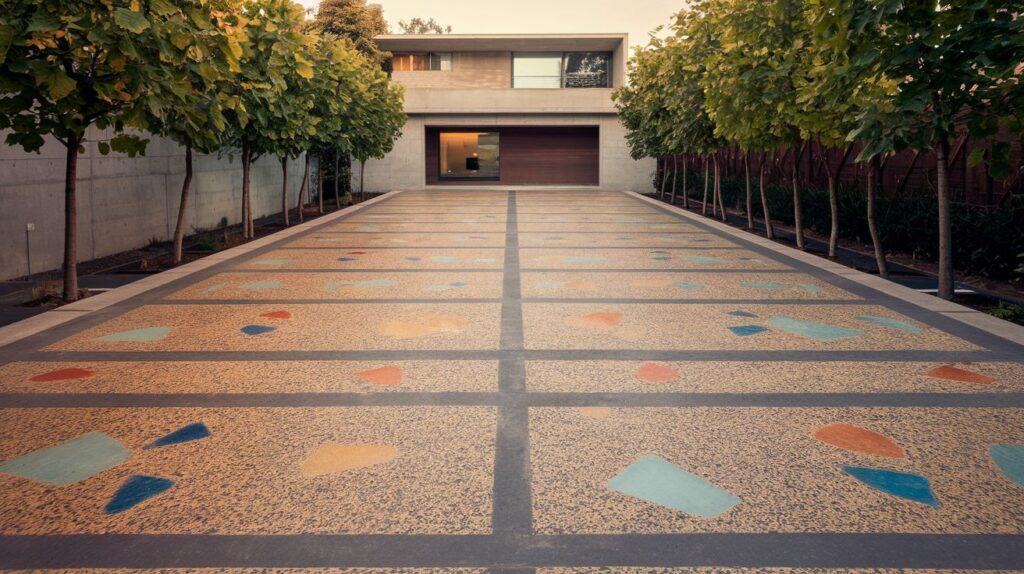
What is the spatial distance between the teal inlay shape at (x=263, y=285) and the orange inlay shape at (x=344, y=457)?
5.86m

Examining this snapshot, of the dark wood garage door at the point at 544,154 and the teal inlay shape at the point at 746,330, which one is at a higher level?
the dark wood garage door at the point at 544,154

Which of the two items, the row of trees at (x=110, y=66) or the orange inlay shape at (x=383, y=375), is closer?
the orange inlay shape at (x=383, y=375)

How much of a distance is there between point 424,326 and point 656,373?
2569 millimetres

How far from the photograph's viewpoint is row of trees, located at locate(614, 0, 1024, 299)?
692cm

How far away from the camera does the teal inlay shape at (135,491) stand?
376cm

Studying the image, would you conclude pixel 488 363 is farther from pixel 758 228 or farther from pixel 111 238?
pixel 758 228

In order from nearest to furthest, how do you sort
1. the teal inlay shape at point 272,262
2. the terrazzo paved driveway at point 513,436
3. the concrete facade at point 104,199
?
Answer: the terrazzo paved driveway at point 513,436 < the concrete facade at point 104,199 < the teal inlay shape at point 272,262

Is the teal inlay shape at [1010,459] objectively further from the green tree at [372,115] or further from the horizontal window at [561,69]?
the horizontal window at [561,69]

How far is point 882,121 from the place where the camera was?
26.1 ft

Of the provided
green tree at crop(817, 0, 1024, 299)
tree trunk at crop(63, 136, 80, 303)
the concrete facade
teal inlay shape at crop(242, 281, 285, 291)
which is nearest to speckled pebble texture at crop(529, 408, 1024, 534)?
green tree at crop(817, 0, 1024, 299)

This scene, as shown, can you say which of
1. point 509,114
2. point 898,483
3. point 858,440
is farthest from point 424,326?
point 509,114

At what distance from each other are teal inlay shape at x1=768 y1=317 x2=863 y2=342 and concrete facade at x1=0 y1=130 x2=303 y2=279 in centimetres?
959

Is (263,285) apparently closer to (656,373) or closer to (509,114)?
(656,373)

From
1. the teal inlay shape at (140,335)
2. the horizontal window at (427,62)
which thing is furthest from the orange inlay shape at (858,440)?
the horizontal window at (427,62)
